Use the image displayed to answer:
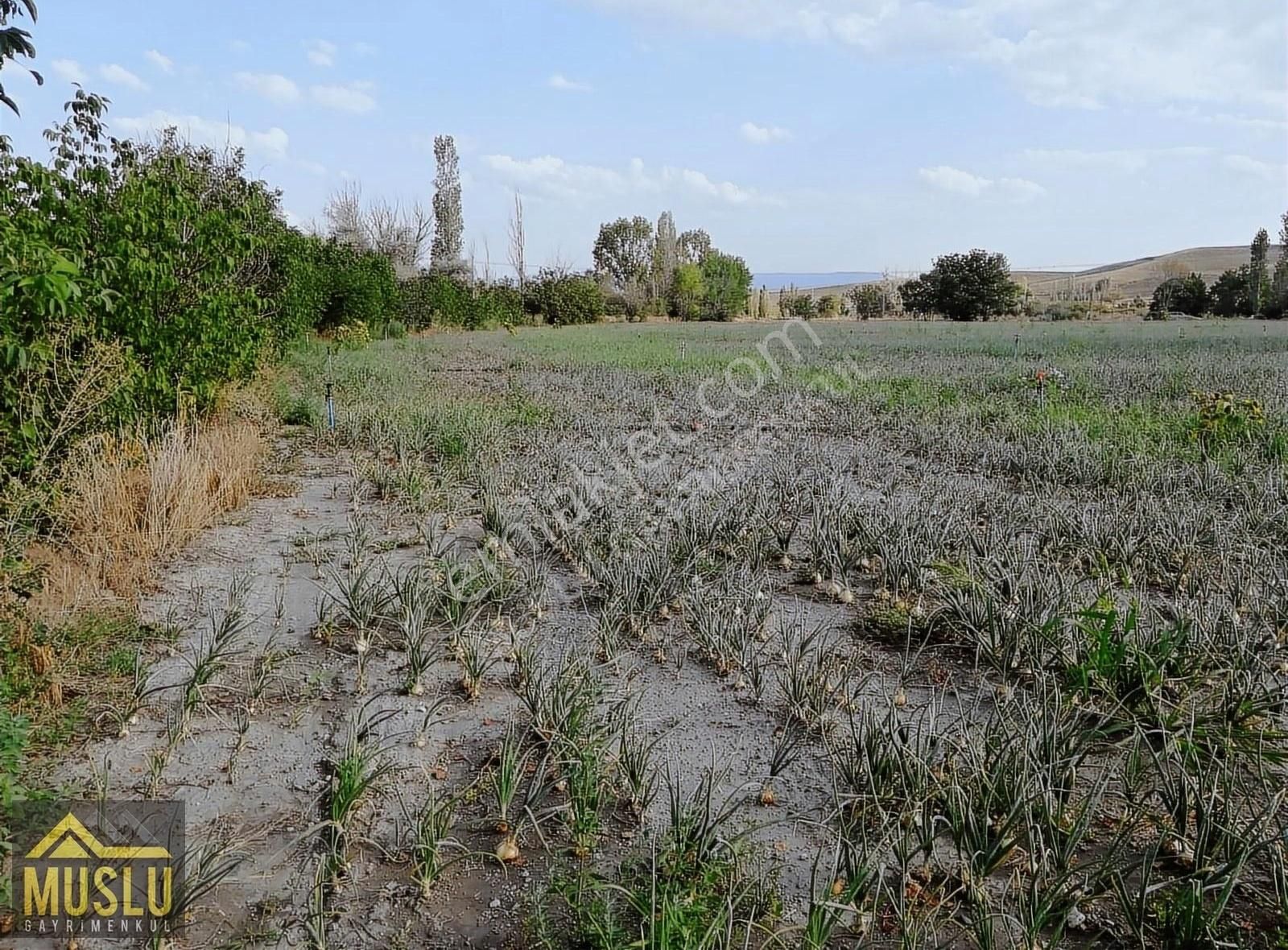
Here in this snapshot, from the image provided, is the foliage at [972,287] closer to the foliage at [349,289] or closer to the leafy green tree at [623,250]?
the leafy green tree at [623,250]

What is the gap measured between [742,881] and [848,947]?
0.28 meters

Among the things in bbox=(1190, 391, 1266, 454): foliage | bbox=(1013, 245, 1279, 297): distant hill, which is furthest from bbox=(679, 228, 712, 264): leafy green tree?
bbox=(1190, 391, 1266, 454): foliage

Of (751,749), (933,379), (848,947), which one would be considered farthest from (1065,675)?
(933,379)

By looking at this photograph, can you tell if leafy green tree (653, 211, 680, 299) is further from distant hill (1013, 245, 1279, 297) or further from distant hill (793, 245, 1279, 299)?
distant hill (1013, 245, 1279, 297)

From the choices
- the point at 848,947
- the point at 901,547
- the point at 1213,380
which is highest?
the point at 1213,380

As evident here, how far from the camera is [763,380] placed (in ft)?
39.4

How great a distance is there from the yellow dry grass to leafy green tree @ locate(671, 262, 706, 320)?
3909cm

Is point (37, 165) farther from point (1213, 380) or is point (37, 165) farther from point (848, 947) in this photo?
point (1213, 380)

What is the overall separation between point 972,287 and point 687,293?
600 inches

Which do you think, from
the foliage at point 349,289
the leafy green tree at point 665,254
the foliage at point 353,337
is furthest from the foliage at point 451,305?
the leafy green tree at point 665,254

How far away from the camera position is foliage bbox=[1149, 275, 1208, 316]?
3244cm

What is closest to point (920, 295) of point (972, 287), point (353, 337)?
point (972, 287)

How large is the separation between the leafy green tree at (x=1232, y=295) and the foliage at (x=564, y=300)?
27.0 m

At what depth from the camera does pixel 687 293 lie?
43.0 m
